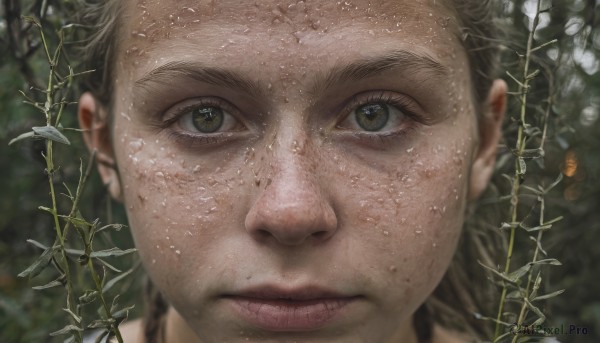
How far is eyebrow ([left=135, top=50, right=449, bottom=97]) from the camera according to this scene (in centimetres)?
143

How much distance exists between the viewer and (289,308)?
1.43m

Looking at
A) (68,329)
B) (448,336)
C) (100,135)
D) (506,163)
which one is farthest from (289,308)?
(506,163)

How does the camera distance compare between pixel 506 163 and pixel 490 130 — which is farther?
pixel 506 163

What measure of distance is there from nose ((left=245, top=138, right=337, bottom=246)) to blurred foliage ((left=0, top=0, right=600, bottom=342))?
31.9 inches

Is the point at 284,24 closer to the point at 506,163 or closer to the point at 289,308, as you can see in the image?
the point at 289,308

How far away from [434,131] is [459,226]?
8.9 inches

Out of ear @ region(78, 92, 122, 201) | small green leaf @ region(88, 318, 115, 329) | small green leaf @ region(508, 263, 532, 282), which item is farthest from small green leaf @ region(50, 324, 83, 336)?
small green leaf @ region(508, 263, 532, 282)

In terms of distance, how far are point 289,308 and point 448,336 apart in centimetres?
101

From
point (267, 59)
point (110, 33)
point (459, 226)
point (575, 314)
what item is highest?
point (110, 33)

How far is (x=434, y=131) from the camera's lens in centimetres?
158

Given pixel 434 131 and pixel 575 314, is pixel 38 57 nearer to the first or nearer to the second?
pixel 434 131

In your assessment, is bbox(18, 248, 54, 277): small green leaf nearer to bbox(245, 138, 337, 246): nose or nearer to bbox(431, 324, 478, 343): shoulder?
bbox(245, 138, 337, 246): nose

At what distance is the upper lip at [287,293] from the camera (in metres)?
1.39

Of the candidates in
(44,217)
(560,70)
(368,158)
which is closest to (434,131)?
(368,158)
